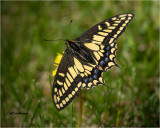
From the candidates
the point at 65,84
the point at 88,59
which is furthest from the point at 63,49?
the point at 65,84

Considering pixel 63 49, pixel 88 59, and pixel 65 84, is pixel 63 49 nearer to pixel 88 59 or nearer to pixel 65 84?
pixel 88 59

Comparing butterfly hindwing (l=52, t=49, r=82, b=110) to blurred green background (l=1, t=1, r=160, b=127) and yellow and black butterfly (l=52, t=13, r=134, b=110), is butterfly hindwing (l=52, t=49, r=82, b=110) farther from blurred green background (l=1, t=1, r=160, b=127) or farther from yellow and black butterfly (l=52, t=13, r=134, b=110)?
blurred green background (l=1, t=1, r=160, b=127)

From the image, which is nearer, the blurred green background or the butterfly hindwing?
the butterfly hindwing

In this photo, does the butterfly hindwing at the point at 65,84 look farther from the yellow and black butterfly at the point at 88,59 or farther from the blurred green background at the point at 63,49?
the blurred green background at the point at 63,49

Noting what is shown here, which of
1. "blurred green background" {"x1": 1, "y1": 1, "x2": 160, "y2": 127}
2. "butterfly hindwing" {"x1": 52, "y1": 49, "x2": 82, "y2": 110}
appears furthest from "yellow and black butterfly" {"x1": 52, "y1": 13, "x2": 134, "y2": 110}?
"blurred green background" {"x1": 1, "y1": 1, "x2": 160, "y2": 127}

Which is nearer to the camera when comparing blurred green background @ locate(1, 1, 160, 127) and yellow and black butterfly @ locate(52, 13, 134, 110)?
yellow and black butterfly @ locate(52, 13, 134, 110)
